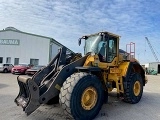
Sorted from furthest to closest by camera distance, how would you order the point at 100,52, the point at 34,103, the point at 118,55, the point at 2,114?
the point at 118,55 < the point at 100,52 < the point at 2,114 < the point at 34,103

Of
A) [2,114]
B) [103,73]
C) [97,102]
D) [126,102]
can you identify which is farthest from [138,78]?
[2,114]

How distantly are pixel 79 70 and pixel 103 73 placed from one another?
1.23m

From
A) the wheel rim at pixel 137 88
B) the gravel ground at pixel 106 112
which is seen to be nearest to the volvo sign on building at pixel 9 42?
the gravel ground at pixel 106 112

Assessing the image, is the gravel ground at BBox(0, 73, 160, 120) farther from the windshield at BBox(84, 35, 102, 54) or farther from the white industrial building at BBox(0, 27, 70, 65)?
the white industrial building at BBox(0, 27, 70, 65)

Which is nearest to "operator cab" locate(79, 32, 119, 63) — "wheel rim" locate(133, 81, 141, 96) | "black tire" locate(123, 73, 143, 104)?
"black tire" locate(123, 73, 143, 104)

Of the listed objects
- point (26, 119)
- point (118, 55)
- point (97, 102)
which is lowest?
point (26, 119)

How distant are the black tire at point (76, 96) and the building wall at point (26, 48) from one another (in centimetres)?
2894

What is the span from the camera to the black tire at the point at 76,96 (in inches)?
198

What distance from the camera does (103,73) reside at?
22.4 ft

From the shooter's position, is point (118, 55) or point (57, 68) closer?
point (57, 68)

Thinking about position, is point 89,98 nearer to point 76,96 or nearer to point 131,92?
point 76,96

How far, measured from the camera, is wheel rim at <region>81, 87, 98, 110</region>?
5438 millimetres

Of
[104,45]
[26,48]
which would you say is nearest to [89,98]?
[104,45]

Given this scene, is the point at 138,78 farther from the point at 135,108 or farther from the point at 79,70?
the point at 79,70
